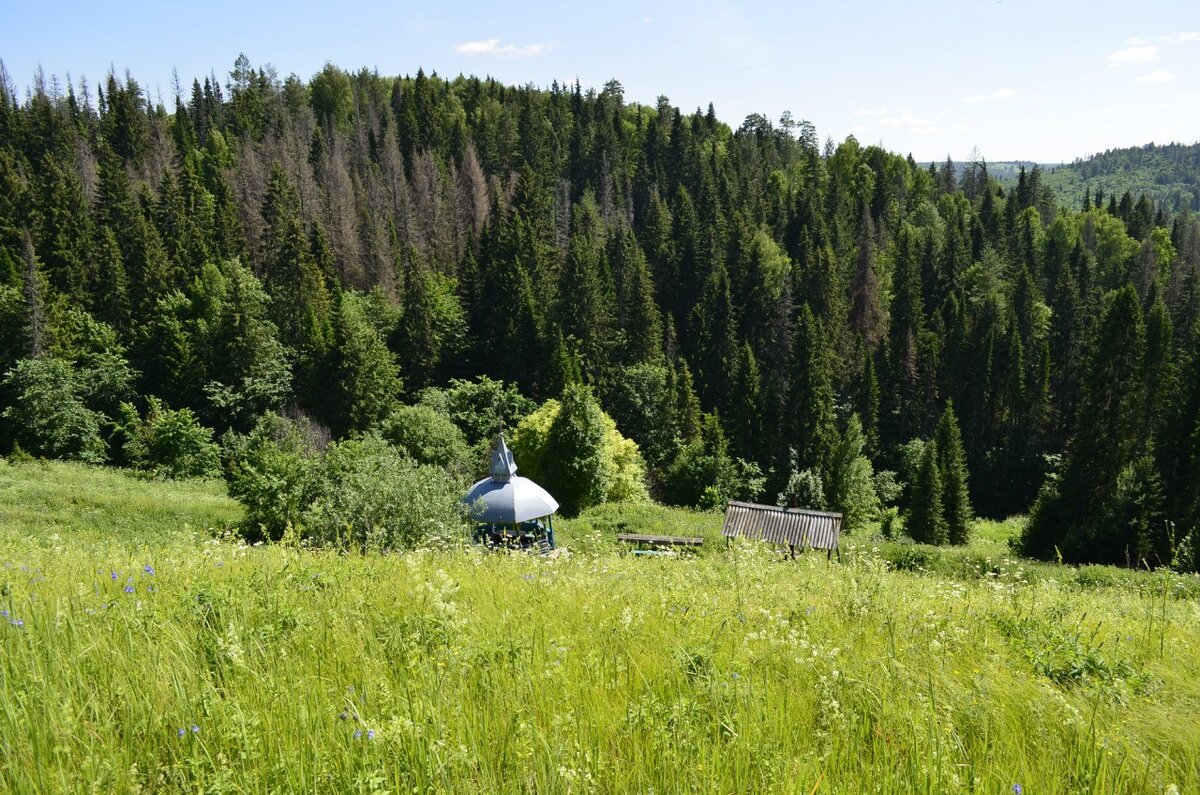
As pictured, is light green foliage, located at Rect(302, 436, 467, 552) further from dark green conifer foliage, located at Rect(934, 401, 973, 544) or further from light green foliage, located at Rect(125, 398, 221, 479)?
dark green conifer foliage, located at Rect(934, 401, 973, 544)

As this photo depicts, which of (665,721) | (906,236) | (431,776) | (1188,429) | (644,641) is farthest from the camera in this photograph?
(906,236)

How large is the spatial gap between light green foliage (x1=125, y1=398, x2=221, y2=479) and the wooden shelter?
101ft

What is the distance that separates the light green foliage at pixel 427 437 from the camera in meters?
40.0

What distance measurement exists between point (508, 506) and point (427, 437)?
2005cm

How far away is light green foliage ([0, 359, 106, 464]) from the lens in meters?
42.6

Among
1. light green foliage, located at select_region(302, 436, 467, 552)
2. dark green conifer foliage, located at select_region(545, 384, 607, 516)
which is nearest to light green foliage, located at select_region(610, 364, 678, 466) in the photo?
dark green conifer foliage, located at select_region(545, 384, 607, 516)

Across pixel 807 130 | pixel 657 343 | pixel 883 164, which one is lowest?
pixel 657 343

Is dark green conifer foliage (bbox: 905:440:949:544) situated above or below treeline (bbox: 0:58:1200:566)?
below

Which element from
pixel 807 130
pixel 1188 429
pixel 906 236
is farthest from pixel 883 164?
pixel 1188 429

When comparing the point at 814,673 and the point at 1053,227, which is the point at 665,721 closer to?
the point at 814,673

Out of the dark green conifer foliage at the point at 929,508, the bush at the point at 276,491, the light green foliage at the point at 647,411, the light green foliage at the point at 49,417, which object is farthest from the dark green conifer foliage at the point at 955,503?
the light green foliage at the point at 49,417

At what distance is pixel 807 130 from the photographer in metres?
123

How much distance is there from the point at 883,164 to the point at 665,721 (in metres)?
116

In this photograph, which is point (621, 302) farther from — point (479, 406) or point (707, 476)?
point (707, 476)
